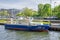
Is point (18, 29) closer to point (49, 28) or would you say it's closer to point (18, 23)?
point (18, 23)

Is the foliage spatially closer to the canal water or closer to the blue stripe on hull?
the blue stripe on hull

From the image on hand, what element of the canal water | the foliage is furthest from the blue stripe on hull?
the foliage

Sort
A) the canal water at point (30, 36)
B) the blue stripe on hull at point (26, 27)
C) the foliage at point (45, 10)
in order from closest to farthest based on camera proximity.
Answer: the canal water at point (30, 36), the blue stripe on hull at point (26, 27), the foliage at point (45, 10)

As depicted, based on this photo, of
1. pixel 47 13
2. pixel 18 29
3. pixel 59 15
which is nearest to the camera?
pixel 18 29

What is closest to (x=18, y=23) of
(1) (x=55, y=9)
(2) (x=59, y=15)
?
(2) (x=59, y=15)

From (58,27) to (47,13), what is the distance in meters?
41.1

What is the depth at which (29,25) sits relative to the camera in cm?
5181

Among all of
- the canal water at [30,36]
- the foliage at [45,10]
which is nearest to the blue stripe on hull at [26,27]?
the canal water at [30,36]

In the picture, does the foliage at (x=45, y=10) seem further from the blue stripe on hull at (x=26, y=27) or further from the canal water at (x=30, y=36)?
the canal water at (x=30, y=36)

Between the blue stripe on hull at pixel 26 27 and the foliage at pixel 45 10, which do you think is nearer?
the blue stripe on hull at pixel 26 27

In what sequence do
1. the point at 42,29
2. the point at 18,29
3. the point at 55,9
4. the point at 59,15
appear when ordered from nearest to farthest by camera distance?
the point at 42,29
the point at 18,29
the point at 59,15
the point at 55,9

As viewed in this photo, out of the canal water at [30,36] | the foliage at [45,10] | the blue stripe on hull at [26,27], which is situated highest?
the foliage at [45,10]

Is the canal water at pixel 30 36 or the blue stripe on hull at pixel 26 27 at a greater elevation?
the blue stripe on hull at pixel 26 27

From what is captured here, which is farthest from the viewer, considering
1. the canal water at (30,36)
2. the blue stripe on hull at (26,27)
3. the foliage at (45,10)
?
the foliage at (45,10)
